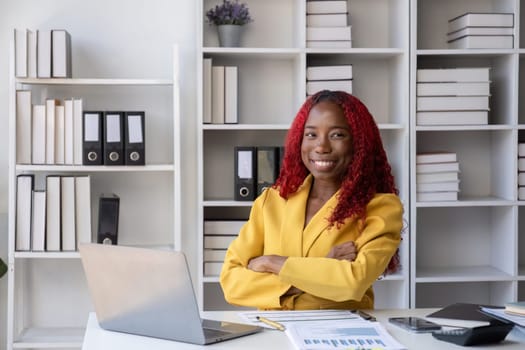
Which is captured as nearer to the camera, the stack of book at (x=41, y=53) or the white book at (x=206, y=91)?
the stack of book at (x=41, y=53)

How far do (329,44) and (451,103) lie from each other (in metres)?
0.64

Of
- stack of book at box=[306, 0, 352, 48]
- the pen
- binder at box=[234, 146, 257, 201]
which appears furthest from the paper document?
stack of book at box=[306, 0, 352, 48]

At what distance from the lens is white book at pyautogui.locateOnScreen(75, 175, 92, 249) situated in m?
3.78

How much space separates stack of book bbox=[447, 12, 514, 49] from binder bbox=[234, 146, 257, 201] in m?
1.14

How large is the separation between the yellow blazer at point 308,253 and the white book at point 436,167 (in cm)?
146

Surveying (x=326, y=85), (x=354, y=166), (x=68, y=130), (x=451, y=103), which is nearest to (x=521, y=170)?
(x=451, y=103)

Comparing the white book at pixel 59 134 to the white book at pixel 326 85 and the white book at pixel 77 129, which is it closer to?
the white book at pixel 77 129

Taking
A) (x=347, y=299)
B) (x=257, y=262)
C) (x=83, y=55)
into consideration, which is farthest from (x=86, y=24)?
(x=347, y=299)

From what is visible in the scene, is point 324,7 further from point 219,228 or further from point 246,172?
point 219,228

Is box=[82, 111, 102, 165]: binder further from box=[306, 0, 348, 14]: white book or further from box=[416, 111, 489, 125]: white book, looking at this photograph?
box=[416, 111, 489, 125]: white book

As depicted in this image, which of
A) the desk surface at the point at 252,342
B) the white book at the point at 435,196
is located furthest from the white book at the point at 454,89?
the desk surface at the point at 252,342

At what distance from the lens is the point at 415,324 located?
209cm

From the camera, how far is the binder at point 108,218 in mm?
3754

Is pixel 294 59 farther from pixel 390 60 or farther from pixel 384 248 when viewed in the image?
pixel 384 248
